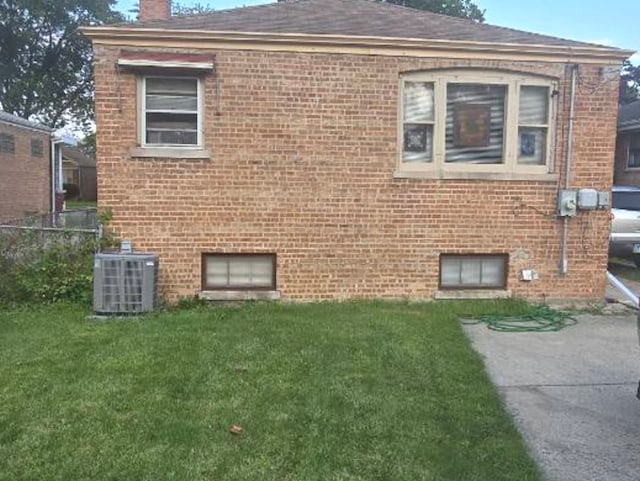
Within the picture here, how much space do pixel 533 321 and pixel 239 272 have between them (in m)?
4.01

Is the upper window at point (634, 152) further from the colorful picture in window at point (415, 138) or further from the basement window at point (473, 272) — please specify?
the colorful picture in window at point (415, 138)

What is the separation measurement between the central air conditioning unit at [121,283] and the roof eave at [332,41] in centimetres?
286

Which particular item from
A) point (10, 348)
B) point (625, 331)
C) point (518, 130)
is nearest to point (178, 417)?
point (10, 348)

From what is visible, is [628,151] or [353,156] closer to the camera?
[353,156]

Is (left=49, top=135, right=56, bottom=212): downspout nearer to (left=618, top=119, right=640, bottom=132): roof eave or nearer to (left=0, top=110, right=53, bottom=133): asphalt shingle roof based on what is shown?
(left=0, top=110, right=53, bottom=133): asphalt shingle roof

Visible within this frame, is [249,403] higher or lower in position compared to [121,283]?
lower

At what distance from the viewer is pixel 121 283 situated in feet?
25.5

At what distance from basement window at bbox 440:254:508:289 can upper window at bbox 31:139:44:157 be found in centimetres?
1866

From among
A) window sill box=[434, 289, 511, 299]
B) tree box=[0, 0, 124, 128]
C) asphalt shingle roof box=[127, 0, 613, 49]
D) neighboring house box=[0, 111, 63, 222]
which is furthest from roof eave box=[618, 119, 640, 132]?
tree box=[0, 0, 124, 128]

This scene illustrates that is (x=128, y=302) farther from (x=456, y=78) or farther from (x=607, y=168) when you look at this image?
(x=607, y=168)

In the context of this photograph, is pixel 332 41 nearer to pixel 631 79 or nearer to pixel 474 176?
pixel 474 176

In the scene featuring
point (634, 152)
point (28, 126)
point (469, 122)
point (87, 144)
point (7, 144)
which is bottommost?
point (469, 122)

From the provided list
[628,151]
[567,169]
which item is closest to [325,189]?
[567,169]

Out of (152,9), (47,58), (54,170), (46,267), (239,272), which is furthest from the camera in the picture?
(47,58)
